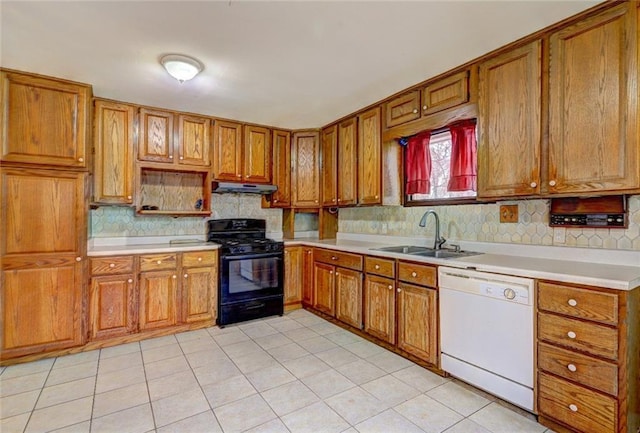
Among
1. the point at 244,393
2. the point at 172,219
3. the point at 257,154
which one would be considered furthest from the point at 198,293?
the point at 257,154

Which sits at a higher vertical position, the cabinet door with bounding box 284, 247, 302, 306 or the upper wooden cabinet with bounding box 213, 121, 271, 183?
the upper wooden cabinet with bounding box 213, 121, 271, 183

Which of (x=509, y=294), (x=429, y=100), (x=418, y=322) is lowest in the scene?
(x=418, y=322)

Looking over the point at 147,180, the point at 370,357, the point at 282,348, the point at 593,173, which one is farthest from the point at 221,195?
the point at 593,173

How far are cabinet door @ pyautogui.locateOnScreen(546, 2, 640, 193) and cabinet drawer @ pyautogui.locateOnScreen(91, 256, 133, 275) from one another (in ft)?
11.4

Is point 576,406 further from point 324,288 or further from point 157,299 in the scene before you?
point 157,299

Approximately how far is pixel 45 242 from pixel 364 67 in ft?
9.79

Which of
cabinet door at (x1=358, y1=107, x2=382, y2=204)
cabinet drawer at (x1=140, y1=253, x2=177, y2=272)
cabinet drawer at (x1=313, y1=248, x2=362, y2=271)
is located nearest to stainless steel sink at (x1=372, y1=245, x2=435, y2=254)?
cabinet drawer at (x1=313, y1=248, x2=362, y2=271)

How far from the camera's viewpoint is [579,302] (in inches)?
67.5

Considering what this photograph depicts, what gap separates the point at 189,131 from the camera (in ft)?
11.9

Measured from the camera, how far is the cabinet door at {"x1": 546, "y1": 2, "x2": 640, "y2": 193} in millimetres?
1744

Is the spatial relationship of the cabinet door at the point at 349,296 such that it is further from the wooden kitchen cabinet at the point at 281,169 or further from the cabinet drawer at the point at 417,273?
the wooden kitchen cabinet at the point at 281,169

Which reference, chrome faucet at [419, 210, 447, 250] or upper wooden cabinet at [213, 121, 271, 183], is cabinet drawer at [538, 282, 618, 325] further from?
upper wooden cabinet at [213, 121, 271, 183]

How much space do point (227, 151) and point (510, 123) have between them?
2.90m

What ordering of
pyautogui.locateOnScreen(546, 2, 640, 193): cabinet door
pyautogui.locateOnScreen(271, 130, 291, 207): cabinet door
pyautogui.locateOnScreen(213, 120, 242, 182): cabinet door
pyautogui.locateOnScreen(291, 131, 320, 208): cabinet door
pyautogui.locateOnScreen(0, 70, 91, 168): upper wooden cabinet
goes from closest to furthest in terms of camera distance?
pyautogui.locateOnScreen(546, 2, 640, 193): cabinet door → pyautogui.locateOnScreen(0, 70, 91, 168): upper wooden cabinet → pyautogui.locateOnScreen(213, 120, 242, 182): cabinet door → pyautogui.locateOnScreen(271, 130, 291, 207): cabinet door → pyautogui.locateOnScreen(291, 131, 320, 208): cabinet door
